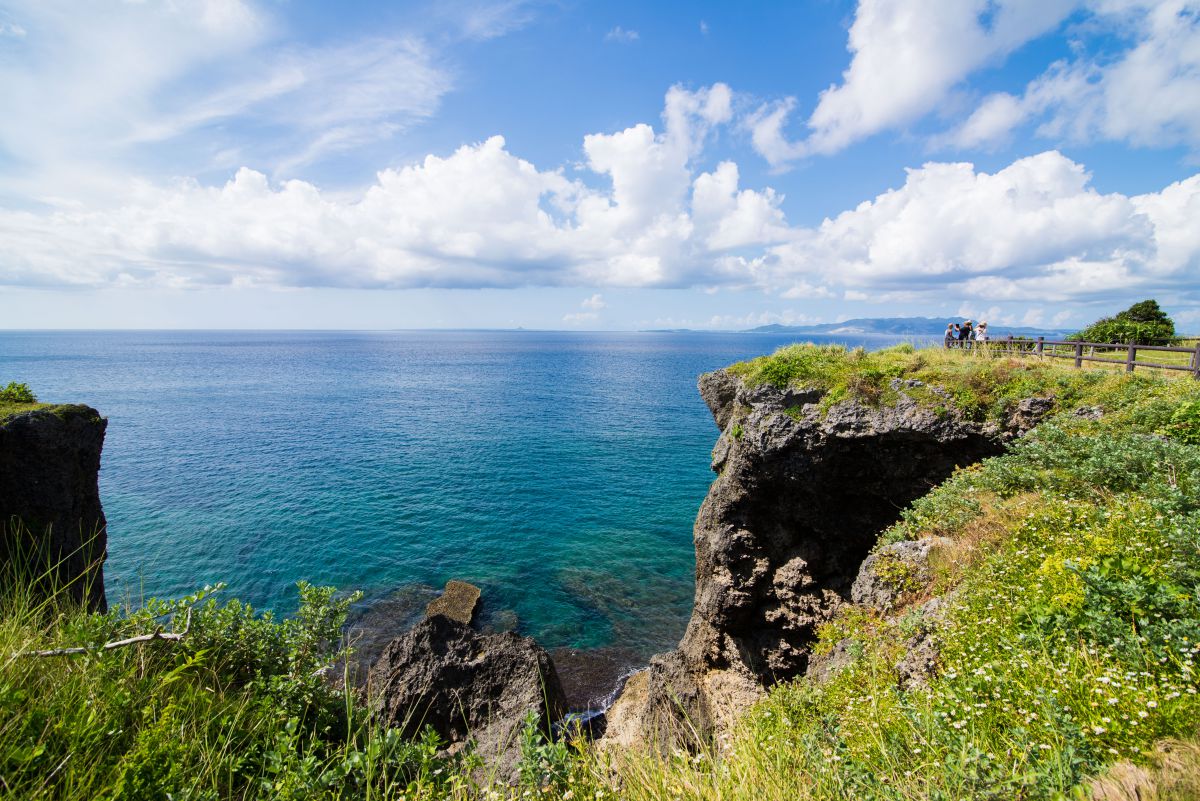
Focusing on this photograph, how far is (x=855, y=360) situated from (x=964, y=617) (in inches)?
566

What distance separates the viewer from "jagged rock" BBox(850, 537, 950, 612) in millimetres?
10047

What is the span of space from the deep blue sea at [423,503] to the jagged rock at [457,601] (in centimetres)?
106

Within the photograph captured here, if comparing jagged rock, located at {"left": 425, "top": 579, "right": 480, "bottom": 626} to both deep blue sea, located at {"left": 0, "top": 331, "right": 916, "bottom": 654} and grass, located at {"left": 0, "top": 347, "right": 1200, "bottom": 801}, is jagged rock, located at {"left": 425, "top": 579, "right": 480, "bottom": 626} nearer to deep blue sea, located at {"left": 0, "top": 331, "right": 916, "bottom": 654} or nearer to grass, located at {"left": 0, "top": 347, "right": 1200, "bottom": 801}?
deep blue sea, located at {"left": 0, "top": 331, "right": 916, "bottom": 654}

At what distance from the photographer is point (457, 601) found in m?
26.1

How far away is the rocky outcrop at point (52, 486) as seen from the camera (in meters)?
12.4

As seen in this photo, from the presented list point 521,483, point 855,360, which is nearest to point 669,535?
point 521,483

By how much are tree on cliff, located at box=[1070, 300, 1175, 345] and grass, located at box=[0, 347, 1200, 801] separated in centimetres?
4152

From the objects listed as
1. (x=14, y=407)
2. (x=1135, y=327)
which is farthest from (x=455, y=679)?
(x=1135, y=327)

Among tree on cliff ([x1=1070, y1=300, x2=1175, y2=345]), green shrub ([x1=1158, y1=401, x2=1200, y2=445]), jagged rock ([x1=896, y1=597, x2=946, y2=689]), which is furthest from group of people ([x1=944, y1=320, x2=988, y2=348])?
jagged rock ([x1=896, y1=597, x2=946, y2=689])

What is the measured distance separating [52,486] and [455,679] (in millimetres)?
11690

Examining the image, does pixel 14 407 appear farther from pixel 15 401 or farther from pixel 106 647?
pixel 106 647

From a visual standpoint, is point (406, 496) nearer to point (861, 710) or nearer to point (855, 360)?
point (855, 360)

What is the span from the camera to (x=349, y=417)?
66438 millimetres

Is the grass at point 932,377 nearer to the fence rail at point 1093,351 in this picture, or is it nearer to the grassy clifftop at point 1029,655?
the fence rail at point 1093,351
